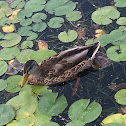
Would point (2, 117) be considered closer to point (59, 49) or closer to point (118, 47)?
point (59, 49)

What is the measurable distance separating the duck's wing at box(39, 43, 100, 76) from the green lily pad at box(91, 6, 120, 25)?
125 centimetres

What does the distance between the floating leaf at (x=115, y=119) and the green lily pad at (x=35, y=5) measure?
3535 mm

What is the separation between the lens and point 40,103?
18.9 ft

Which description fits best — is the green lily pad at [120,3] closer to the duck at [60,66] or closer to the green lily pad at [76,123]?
the duck at [60,66]

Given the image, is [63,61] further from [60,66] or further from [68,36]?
[68,36]

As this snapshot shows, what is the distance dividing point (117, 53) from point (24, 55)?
6.18ft

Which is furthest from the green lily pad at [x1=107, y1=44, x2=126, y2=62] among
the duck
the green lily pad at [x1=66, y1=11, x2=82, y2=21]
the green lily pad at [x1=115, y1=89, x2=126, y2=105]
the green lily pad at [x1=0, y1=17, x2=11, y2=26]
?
the green lily pad at [x1=0, y1=17, x2=11, y2=26]

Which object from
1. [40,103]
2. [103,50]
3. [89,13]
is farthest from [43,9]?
[40,103]

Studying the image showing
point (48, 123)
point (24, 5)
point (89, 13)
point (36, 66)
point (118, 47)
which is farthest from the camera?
point (24, 5)

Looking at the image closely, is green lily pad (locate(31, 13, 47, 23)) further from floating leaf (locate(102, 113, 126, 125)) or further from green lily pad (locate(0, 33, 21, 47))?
floating leaf (locate(102, 113, 126, 125))

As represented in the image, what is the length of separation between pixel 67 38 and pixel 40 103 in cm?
179

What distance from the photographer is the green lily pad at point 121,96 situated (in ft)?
18.3

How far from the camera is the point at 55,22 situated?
292 inches

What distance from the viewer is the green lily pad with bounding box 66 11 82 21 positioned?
294 inches
